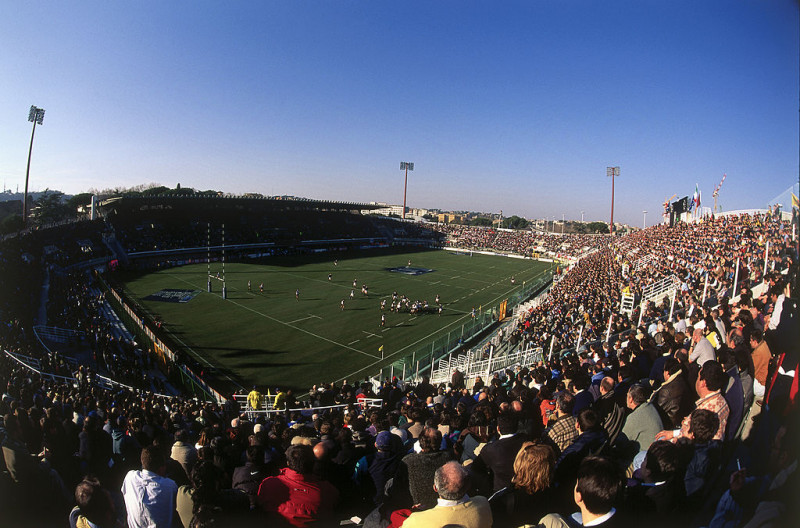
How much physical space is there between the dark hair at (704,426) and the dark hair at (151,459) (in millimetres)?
4716

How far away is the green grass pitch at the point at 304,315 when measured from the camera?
21359mm

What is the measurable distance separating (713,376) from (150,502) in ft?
17.5

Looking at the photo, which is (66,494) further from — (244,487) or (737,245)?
(737,245)

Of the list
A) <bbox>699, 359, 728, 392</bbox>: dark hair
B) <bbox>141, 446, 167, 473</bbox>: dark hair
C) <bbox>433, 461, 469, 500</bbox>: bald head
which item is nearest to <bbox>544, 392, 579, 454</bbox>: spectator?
<bbox>699, 359, 728, 392</bbox>: dark hair

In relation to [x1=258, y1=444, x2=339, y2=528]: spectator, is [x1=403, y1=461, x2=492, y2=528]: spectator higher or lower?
higher

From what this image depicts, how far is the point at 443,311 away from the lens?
33406 millimetres

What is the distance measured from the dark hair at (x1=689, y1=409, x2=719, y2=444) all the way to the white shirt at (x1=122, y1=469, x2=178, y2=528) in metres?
4.49

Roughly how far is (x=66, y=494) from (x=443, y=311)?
2977cm

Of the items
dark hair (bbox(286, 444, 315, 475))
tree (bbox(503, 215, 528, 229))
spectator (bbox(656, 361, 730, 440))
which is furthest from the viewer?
tree (bbox(503, 215, 528, 229))

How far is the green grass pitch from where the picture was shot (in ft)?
70.1

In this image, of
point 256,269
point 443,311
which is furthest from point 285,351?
point 256,269

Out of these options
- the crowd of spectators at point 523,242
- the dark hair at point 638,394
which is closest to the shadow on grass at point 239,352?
the dark hair at point 638,394

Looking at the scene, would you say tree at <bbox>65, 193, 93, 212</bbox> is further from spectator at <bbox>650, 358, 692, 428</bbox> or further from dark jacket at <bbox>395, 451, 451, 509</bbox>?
spectator at <bbox>650, 358, 692, 428</bbox>

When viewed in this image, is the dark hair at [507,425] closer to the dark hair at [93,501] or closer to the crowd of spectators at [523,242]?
the dark hair at [93,501]
